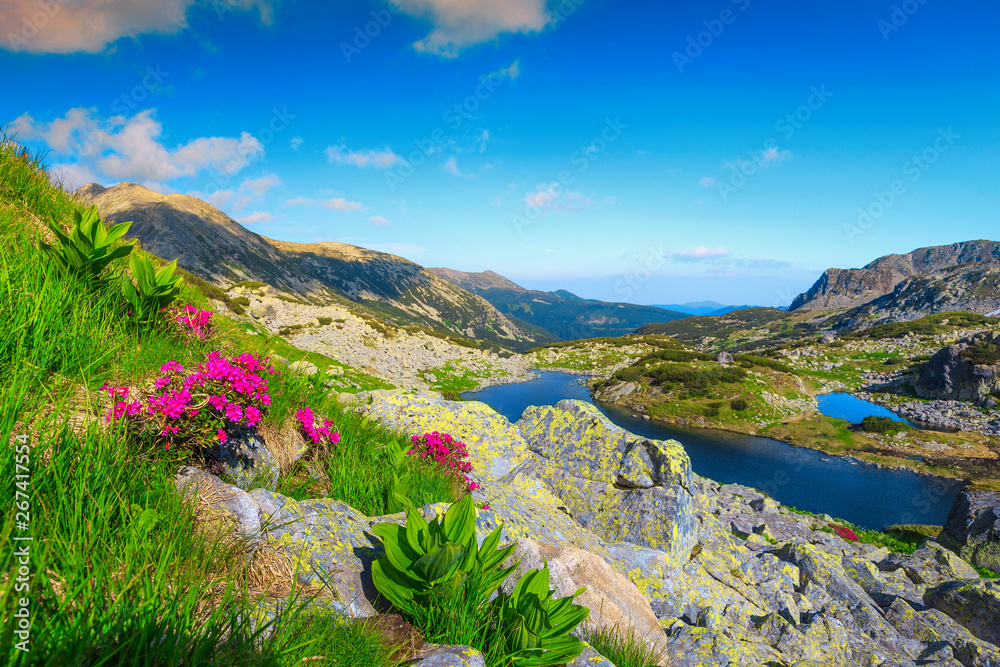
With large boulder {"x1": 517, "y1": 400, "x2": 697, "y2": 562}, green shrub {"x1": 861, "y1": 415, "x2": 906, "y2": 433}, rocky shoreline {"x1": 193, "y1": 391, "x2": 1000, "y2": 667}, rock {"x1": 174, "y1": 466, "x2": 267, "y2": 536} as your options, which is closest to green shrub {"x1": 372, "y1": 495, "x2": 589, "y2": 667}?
rocky shoreline {"x1": 193, "y1": 391, "x2": 1000, "y2": 667}

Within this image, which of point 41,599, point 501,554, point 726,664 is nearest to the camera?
point 41,599

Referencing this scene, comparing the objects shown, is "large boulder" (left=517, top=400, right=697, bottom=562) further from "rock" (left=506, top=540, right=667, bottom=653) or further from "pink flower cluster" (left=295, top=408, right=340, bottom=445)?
"pink flower cluster" (left=295, top=408, right=340, bottom=445)

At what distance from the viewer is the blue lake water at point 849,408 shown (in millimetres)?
82787

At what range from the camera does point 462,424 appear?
38.4 ft

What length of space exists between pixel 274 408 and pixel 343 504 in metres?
1.77

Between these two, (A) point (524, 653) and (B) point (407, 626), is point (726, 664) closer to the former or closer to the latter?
(A) point (524, 653)

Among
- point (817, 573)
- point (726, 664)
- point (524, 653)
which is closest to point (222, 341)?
point (524, 653)

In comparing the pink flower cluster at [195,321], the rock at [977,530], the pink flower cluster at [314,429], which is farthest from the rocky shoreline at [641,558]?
the rock at [977,530]

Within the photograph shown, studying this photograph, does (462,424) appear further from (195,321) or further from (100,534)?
(100,534)

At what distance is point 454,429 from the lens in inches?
451

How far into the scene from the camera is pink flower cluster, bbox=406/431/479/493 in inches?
333

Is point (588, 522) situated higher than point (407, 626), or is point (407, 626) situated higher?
point (407, 626)

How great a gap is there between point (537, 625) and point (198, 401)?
436 centimetres

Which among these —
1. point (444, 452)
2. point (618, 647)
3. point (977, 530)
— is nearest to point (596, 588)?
point (618, 647)
